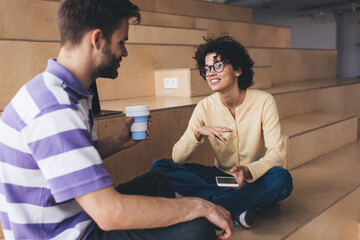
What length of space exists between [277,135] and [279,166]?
0.42ft

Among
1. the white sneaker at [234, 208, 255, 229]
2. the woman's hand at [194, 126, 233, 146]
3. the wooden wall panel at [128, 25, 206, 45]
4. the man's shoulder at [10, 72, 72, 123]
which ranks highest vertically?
the wooden wall panel at [128, 25, 206, 45]

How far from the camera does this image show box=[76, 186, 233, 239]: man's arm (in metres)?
0.66

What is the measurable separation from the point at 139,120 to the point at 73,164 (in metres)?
0.41

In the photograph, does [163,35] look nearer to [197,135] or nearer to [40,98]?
[197,135]

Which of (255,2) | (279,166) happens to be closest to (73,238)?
(279,166)

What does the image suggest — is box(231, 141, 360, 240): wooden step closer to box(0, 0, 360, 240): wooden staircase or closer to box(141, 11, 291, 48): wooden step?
box(0, 0, 360, 240): wooden staircase

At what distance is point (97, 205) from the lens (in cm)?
65

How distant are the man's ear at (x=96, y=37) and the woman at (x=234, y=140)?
643 mm

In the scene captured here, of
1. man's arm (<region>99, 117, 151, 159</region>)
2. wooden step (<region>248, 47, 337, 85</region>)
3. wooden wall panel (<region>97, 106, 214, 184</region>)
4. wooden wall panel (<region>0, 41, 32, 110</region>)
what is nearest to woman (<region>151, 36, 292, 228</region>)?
wooden wall panel (<region>97, 106, 214, 184</region>)

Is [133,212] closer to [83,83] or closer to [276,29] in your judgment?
[83,83]

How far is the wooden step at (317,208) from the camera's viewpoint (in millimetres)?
1304

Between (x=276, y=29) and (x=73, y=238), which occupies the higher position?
(x=276, y=29)

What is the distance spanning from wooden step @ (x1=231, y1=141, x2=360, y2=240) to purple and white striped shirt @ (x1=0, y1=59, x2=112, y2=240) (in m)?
0.75

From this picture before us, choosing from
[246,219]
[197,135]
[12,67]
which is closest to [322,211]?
[246,219]
